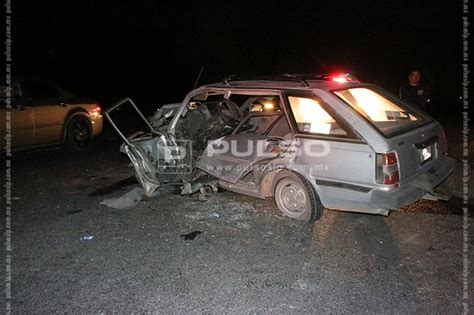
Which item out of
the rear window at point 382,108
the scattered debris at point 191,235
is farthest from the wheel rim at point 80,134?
the rear window at point 382,108

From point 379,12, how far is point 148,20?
39.2 feet

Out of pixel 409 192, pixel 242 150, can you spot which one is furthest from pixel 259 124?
pixel 409 192

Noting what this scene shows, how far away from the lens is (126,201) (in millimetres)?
5414

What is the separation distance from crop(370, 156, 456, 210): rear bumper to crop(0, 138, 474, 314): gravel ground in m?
0.43

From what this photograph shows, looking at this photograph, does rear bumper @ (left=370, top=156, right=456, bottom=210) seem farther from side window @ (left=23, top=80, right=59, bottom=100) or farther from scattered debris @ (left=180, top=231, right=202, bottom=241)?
side window @ (left=23, top=80, right=59, bottom=100)

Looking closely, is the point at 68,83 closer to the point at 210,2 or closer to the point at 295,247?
the point at 210,2

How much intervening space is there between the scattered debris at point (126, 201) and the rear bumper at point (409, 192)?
2.95 m

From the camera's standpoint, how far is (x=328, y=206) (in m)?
4.36

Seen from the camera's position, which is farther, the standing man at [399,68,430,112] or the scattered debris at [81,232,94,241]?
the standing man at [399,68,430,112]

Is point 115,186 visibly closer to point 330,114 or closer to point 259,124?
point 259,124

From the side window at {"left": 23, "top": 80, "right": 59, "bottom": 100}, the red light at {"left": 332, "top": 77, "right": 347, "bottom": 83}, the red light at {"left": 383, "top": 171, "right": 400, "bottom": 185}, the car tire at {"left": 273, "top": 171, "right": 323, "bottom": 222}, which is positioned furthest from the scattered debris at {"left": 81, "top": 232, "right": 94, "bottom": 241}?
the side window at {"left": 23, "top": 80, "right": 59, "bottom": 100}

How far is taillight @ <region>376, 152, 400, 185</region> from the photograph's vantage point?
12.8 feet

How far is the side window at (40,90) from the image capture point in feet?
25.7

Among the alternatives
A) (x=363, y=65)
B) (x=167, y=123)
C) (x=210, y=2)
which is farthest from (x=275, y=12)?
(x=167, y=123)
